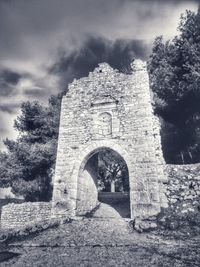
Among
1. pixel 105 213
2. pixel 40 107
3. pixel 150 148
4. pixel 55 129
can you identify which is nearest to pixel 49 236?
pixel 105 213

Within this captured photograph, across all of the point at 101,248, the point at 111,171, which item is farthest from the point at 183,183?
the point at 111,171

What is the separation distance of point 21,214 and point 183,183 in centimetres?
780

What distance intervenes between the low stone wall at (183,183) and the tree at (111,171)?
13.8 m

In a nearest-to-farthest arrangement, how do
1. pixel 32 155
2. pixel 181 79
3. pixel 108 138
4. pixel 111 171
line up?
1. pixel 108 138
2. pixel 32 155
3. pixel 181 79
4. pixel 111 171

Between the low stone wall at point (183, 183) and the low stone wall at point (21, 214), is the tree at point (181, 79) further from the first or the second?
the low stone wall at point (21, 214)

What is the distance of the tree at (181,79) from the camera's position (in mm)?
14852

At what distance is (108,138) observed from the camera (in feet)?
28.9

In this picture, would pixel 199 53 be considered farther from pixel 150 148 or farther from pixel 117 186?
pixel 117 186

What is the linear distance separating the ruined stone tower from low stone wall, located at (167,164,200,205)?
38 centimetres

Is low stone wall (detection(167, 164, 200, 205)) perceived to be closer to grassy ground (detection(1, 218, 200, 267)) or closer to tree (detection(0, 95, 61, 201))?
grassy ground (detection(1, 218, 200, 267))

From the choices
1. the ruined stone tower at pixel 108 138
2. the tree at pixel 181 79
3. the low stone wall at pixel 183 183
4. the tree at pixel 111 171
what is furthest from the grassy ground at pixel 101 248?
the tree at pixel 111 171

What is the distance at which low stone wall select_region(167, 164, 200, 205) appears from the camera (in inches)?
290

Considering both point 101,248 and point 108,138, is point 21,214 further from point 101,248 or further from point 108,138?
point 101,248

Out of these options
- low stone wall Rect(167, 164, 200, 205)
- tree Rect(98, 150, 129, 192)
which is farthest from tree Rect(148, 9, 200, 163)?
low stone wall Rect(167, 164, 200, 205)
